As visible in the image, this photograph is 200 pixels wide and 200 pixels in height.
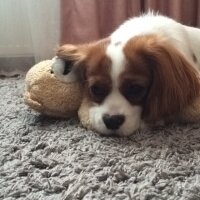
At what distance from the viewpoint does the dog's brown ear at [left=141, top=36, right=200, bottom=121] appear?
1106mm

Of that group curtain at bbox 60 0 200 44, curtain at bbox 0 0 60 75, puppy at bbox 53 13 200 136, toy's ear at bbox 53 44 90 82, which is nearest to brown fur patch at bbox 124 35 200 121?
puppy at bbox 53 13 200 136

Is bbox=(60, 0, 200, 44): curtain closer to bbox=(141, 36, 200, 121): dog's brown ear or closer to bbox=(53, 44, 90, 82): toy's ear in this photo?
bbox=(53, 44, 90, 82): toy's ear

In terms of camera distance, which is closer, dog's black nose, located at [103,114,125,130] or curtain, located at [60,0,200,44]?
dog's black nose, located at [103,114,125,130]

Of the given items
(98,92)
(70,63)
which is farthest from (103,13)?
(98,92)

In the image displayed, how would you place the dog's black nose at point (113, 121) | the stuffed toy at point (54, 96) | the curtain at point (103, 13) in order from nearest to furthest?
the dog's black nose at point (113, 121) < the stuffed toy at point (54, 96) < the curtain at point (103, 13)

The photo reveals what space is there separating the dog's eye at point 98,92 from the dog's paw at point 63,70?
11 cm

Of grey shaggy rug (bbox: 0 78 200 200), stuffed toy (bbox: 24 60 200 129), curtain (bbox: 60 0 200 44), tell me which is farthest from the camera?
curtain (bbox: 60 0 200 44)

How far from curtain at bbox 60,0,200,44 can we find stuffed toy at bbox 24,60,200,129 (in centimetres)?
73

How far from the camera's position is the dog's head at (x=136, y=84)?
1.09 meters

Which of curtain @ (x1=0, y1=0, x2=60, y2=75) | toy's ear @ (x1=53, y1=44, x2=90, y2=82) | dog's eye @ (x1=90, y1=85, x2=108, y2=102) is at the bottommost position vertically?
curtain @ (x1=0, y1=0, x2=60, y2=75)

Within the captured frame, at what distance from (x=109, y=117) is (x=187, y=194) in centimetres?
33

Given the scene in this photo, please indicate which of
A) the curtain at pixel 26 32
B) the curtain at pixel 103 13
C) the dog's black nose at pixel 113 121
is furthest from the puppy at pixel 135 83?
the curtain at pixel 26 32

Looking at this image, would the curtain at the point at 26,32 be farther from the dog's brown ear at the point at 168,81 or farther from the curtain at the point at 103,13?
the dog's brown ear at the point at 168,81

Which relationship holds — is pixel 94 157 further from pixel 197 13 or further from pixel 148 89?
pixel 197 13
